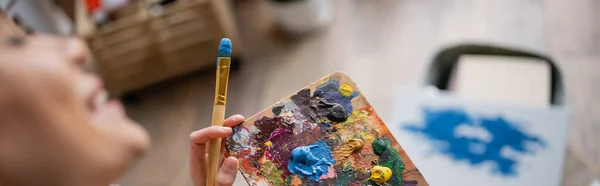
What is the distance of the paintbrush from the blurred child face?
0.09 meters

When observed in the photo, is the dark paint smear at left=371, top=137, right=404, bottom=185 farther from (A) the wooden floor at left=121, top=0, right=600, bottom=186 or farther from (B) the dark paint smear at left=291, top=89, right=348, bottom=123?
(A) the wooden floor at left=121, top=0, right=600, bottom=186

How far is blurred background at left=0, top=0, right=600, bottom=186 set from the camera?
156cm

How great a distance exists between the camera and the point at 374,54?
68.2 inches

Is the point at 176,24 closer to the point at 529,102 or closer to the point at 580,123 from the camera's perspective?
the point at 529,102

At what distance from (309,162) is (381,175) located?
0.09m

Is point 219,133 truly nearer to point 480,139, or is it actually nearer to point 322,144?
point 322,144

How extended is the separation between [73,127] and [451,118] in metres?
0.71

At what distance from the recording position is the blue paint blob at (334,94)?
0.72 m

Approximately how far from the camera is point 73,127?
61 centimetres

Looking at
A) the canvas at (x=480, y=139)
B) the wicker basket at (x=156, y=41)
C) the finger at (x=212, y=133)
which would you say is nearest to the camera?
the finger at (x=212, y=133)

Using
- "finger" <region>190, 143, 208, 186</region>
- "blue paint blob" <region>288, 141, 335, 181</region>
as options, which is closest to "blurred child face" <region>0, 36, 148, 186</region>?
"finger" <region>190, 143, 208, 186</region>

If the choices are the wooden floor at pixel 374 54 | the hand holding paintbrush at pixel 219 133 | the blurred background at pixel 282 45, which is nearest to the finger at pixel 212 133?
the hand holding paintbrush at pixel 219 133

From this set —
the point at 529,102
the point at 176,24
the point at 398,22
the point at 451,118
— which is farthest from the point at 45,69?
the point at 398,22

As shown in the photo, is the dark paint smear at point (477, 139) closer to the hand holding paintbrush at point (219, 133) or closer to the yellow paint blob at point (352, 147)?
the yellow paint blob at point (352, 147)
